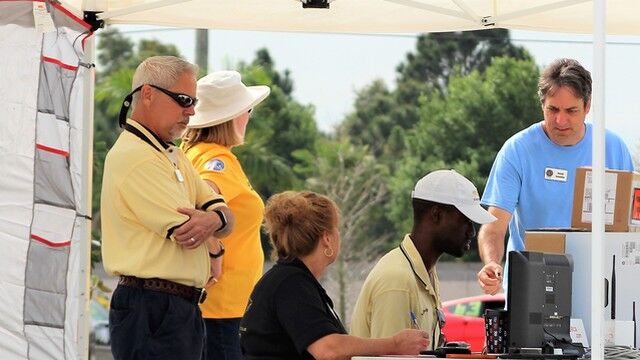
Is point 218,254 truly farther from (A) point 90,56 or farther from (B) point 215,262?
(A) point 90,56

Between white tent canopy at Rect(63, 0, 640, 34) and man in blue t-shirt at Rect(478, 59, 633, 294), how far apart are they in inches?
24.2

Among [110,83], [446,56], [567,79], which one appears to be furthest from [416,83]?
[567,79]

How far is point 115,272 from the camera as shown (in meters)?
4.15

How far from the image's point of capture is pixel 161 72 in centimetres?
436

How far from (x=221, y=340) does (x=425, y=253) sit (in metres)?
1.11

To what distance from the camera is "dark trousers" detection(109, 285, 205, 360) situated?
409 centimetres

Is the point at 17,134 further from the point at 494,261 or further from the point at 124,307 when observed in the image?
the point at 494,261

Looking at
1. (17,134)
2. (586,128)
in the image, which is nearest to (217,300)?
(17,134)

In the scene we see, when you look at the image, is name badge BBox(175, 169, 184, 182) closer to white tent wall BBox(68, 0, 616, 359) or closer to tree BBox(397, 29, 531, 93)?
white tent wall BBox(68, 0, 616, 359)

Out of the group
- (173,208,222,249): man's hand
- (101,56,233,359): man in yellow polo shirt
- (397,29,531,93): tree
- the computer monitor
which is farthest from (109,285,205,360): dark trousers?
(397,29,531,93): tree

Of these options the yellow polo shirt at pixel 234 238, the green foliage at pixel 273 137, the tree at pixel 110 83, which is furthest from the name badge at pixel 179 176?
the green foliage at pixel 273 137

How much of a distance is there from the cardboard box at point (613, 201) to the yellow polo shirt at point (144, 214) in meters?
1.34

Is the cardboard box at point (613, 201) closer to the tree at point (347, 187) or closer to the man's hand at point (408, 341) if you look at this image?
the man's hand at point (408, 341)

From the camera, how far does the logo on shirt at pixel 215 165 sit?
496 cm
